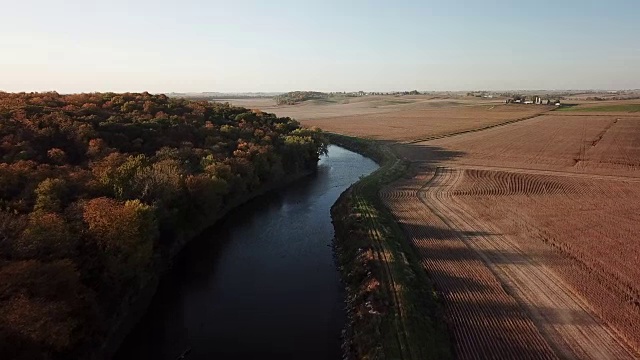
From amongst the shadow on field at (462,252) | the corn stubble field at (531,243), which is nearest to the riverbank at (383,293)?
the corn stubble field at (531,243)

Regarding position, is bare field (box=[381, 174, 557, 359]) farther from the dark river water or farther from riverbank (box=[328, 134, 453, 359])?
the dark river water

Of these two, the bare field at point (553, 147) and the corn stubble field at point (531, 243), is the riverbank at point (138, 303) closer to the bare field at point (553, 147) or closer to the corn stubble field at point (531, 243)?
the corn stubble field at point (531, 243)

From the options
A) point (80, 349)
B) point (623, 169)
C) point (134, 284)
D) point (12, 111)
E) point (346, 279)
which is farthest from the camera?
point (623, 169)

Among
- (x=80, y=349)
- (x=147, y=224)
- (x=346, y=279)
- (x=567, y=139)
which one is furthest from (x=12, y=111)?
(x=567, y=139)

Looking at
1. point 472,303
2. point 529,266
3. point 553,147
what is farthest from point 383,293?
point 553,147

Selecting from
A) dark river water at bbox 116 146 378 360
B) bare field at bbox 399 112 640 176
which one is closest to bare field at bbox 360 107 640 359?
bare field at bbox 399 112 640 176

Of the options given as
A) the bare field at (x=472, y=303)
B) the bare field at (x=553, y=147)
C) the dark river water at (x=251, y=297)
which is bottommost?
the dark river water at (x=251, y=297)

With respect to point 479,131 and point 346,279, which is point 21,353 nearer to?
point 346,279
